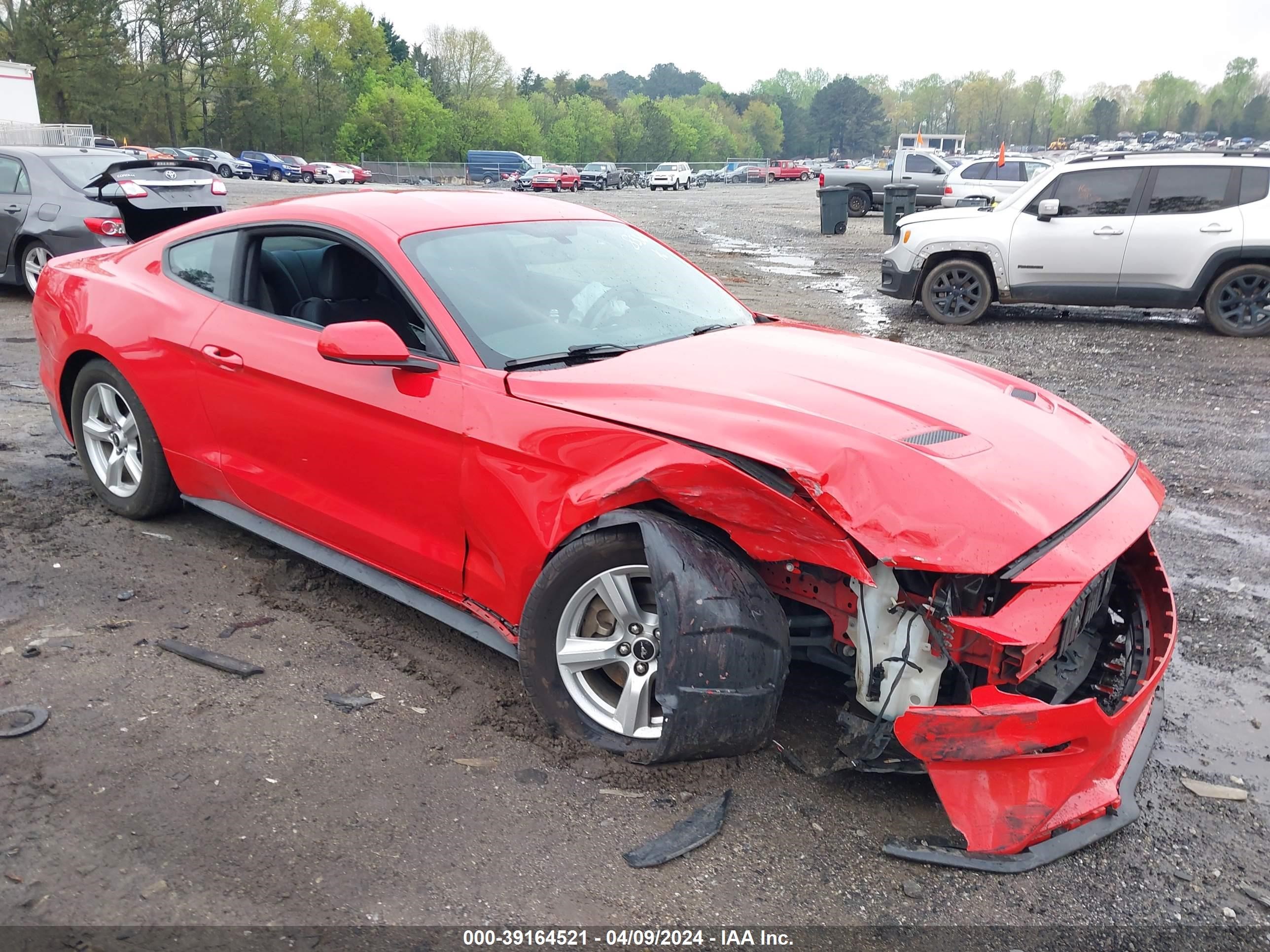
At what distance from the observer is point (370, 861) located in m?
2.63

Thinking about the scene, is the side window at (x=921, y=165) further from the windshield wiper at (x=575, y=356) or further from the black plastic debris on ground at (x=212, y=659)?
the black plastic debris on ground at (x=212, y=659)

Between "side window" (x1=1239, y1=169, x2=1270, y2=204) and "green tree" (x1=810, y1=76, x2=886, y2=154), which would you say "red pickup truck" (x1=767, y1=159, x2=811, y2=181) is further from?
"green tree" (x1=810, y1=76, x2=886, y2=154)

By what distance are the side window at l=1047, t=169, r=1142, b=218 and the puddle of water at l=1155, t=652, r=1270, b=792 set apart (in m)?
8.34

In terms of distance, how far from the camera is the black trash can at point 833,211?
78.2 feet

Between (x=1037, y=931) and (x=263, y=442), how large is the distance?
3.12m

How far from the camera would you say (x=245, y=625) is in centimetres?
392

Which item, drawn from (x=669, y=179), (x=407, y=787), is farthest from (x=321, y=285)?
(x=669, y=179)

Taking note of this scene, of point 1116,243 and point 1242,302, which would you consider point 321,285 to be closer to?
point 1116,243

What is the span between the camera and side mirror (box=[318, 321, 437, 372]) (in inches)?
130

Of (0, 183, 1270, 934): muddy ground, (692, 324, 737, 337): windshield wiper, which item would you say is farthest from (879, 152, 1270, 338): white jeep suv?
(692, 324, 737, 337): windshield wiper

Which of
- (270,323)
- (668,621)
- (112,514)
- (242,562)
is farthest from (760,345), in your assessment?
(112,514)

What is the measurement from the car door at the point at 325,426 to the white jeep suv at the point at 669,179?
2097 inches

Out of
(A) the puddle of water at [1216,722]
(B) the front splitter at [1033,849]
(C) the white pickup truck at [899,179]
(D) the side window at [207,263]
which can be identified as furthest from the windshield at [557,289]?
(C) the white pickup truck at [899,179]

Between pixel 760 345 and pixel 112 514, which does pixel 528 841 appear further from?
pixel 112 514
